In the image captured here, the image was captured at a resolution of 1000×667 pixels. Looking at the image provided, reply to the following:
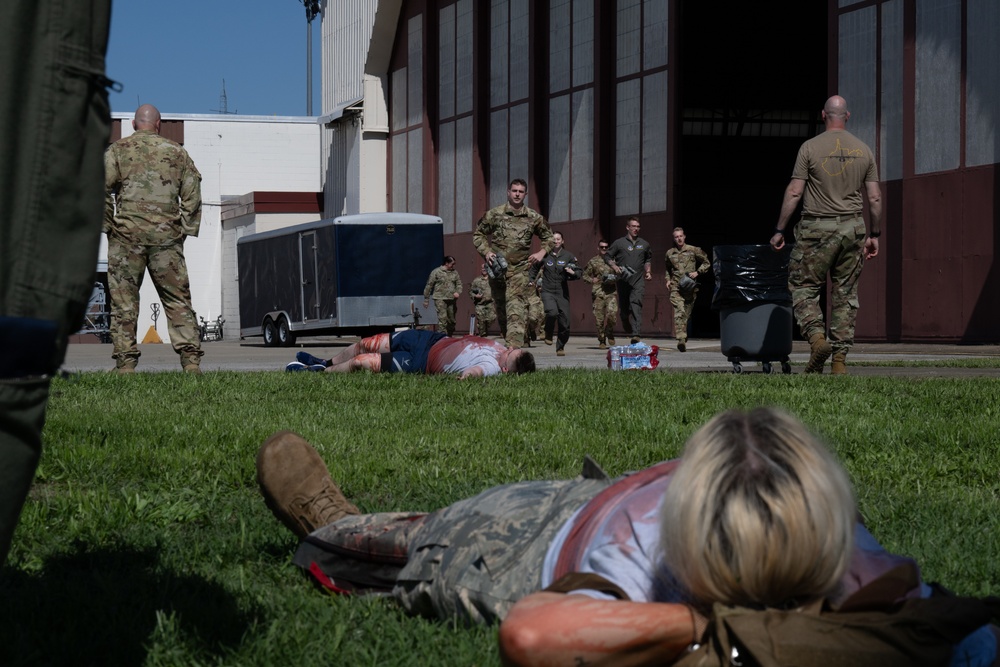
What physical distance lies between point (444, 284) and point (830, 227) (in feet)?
54.2

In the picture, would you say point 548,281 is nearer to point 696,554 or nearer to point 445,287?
point 445,287

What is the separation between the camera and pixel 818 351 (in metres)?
12.0

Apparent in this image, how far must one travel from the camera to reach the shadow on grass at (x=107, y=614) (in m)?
3.04

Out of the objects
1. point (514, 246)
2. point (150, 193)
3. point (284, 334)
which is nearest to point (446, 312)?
point (284, 334)

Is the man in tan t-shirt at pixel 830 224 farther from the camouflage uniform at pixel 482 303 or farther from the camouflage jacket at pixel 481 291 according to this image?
the camouflage jacket at pixel 481 291

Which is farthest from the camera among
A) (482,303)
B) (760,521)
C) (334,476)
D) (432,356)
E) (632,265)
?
(482,303)

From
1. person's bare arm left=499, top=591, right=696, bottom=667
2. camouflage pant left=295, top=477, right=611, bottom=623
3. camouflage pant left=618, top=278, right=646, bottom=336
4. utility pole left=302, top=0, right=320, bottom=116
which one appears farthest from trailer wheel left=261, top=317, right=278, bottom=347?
utility pole left=302, top=0, right=320, bottom=116

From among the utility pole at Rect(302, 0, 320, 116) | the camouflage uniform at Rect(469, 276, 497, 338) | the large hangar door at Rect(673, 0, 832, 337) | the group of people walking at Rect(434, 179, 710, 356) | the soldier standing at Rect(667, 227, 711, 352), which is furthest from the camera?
the utility pole at Rect(302, 0, 320, 116)

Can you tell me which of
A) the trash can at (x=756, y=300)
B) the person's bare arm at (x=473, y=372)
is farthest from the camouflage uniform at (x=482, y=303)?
the person's bare arm at (x=473, y=372)

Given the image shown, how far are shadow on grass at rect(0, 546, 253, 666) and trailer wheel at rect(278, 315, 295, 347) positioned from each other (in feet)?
93.8

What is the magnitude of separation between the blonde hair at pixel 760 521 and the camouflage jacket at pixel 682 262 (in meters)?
21.5

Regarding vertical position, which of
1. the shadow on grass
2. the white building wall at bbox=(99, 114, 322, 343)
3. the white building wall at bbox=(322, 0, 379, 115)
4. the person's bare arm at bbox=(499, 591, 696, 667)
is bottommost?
the shadow on grass

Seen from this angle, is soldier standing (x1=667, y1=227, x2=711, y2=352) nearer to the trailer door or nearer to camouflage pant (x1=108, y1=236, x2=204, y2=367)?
the trailer door

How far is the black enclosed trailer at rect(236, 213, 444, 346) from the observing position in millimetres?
29562
